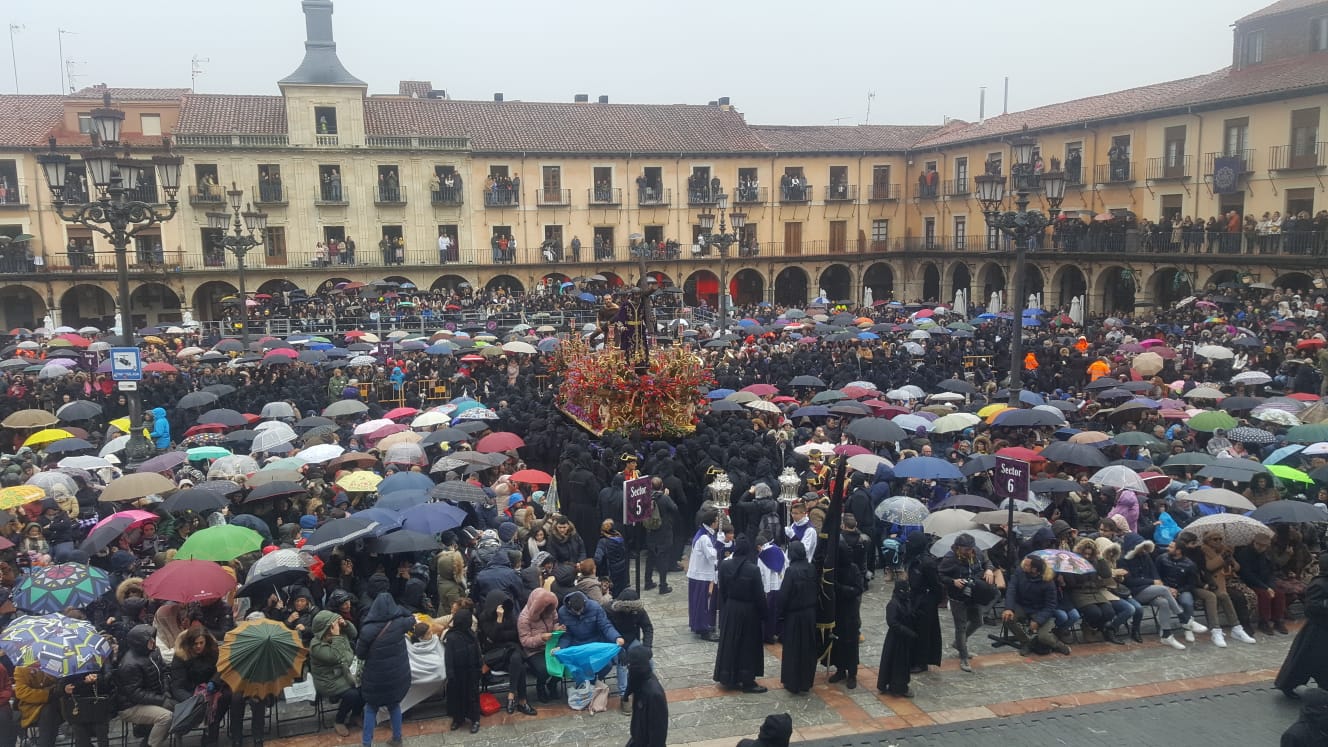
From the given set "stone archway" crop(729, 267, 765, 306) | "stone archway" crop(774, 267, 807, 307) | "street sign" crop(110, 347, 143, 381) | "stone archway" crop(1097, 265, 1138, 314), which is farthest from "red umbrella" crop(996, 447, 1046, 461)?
"stone archway" crop(774, 267, 807, 307)

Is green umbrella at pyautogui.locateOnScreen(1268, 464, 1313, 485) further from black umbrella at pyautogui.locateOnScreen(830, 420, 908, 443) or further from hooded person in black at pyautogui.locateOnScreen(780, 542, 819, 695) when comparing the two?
hooded person in black at pyautogui.locateOnScreen(780, 542, 819, 695)

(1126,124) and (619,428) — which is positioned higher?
(1126,124)

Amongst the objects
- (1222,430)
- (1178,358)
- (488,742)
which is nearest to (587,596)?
(488,742)

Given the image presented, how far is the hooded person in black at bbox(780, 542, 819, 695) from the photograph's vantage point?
9031 millimetres

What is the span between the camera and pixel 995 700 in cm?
907

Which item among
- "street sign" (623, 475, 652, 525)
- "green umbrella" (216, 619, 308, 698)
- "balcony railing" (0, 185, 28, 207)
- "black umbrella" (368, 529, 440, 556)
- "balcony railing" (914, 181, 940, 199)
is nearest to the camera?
"green umbrella" (216, 619, 308, 698)

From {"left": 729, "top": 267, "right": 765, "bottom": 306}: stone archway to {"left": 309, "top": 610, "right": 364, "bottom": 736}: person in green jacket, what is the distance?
132 feet

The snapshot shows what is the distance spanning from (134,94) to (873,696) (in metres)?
46.1

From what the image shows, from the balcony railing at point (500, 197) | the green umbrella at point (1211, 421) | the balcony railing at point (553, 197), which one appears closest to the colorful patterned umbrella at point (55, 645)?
the green umbrella at point (1211, 421)

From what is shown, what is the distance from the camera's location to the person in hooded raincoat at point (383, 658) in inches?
320

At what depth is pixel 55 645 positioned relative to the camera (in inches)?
292

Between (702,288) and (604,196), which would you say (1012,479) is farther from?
(702,288)

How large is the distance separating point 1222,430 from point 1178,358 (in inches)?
315

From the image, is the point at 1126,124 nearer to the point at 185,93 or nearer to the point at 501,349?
the point at 501,349
